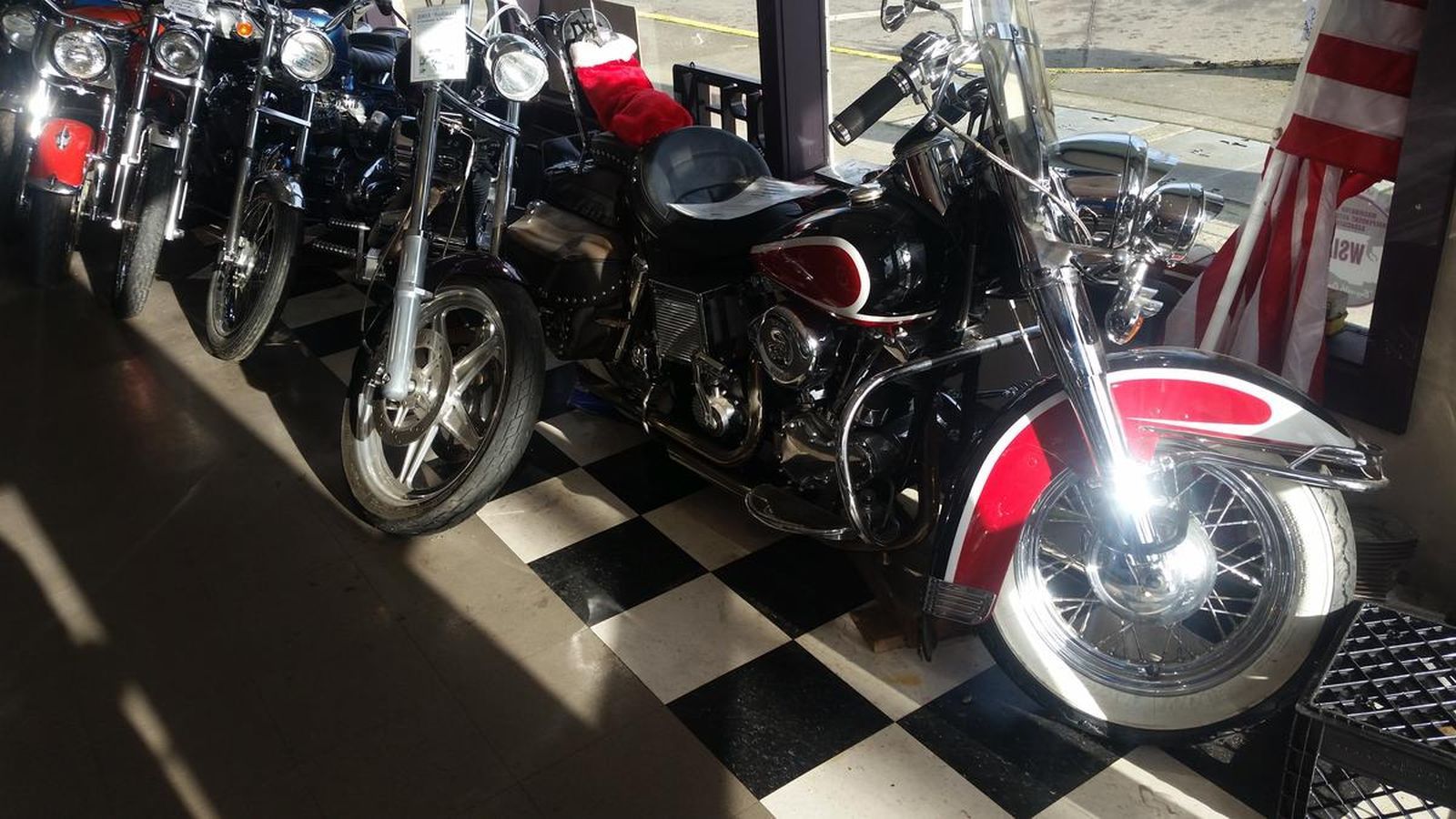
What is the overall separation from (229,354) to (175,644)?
125 cm

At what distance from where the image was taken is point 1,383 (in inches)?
133

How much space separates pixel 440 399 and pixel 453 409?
39mm

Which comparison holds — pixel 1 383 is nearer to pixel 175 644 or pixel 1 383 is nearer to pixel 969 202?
pixel 175 644

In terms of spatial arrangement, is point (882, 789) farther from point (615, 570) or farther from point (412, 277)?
point (412, 277)

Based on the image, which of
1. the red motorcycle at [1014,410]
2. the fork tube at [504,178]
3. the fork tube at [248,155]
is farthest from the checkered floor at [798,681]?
the fork tube at [248,155]

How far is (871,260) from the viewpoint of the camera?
6.45 feet

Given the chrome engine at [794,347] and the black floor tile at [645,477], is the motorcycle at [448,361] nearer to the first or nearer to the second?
the black floor tile at [645,477]

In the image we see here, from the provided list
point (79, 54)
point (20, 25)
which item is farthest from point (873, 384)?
point (20, 25)

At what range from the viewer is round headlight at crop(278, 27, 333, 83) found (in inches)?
131

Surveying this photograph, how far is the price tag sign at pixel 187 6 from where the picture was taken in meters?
3.30

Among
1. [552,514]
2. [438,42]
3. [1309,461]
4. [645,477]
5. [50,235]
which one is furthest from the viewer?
[50,235]

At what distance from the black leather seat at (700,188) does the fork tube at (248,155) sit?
4.79 feet

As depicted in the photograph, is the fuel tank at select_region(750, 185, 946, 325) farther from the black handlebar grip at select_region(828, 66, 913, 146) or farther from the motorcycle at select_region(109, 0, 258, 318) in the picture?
the motorcycle at select_region(109, 0, 258, 318)

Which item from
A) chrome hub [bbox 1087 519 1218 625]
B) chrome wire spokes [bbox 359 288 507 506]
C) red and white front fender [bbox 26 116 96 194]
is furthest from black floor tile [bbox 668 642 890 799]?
red and white front fender [bbox 26 116 96 194]
